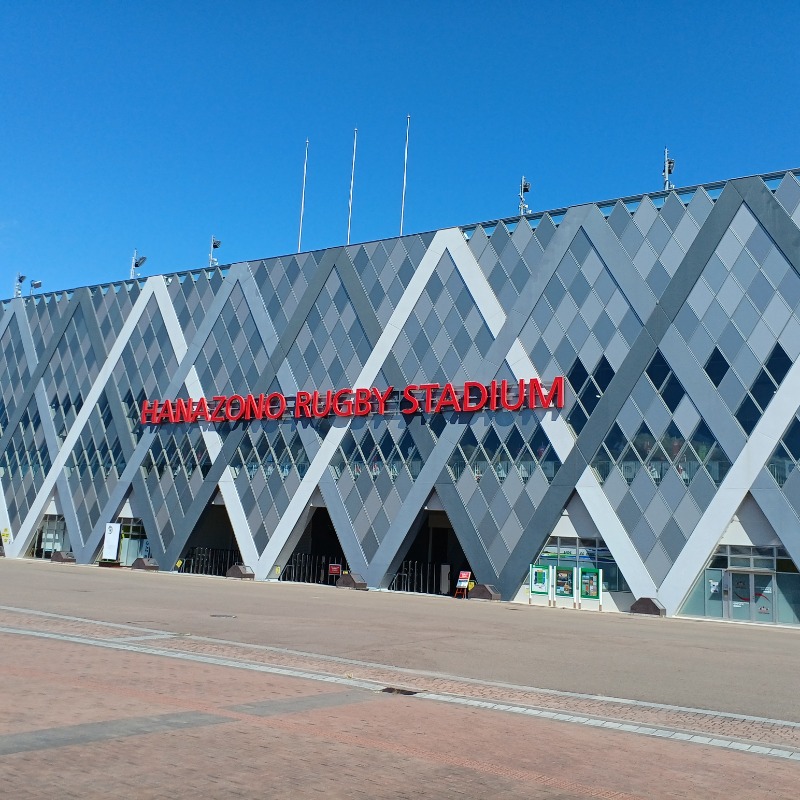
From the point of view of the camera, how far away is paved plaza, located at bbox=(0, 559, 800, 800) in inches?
299

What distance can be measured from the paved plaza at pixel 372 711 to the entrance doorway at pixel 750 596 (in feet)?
36.7

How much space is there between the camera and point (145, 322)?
181ft

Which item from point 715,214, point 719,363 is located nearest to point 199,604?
point 719,363

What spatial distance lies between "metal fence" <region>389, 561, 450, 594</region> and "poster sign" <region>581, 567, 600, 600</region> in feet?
24.9

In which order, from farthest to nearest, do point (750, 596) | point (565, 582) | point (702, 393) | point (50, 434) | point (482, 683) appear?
point (50, 434) → point (565, 582) → point (702, 393) → point (750, 596) → point (482, 683)

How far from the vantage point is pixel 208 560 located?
49.5 metres

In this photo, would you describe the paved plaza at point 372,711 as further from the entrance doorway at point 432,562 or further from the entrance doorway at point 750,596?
the entrance doorway at point 432,562

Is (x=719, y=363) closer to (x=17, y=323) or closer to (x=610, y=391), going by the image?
(x=610, y=391)

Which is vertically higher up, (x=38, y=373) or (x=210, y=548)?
(x=38, y=373)

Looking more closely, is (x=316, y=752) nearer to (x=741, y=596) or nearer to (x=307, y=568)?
(x=741, y=596)

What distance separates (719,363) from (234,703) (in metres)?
28.9

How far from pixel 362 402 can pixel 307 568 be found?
9813mm

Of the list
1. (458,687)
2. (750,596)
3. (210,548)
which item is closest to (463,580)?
(750,596)

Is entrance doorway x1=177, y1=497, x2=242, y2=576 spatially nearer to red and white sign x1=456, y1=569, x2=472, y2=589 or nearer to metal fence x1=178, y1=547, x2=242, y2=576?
metal fence x1=178, y1=547, x2=242, y2=576
